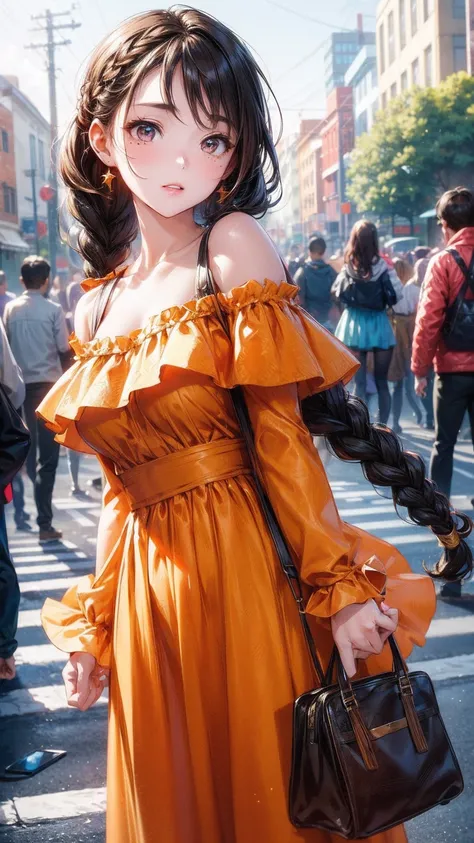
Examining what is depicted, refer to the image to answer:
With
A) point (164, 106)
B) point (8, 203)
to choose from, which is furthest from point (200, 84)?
point (8, 203)

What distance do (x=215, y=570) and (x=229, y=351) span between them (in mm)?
387

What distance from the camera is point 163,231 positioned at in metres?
1.89

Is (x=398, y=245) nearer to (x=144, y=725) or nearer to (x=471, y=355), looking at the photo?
(x=471, y=355)

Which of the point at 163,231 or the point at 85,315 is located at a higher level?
the point at 163,231

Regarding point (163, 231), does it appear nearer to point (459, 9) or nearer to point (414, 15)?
point (459, 9)

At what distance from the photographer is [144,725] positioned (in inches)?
66.2

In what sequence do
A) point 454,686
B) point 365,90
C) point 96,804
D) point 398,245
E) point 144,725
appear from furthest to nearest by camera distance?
1. point 365,90
2. point 398,245
3. point 454,686
4. point 96,804
5. point 144,725

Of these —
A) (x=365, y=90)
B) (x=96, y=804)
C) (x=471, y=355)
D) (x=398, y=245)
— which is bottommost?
(x=96, y=804)

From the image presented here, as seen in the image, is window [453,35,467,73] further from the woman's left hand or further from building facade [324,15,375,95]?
the woman's left hand

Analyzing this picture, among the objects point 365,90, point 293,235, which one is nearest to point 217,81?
point 293,235

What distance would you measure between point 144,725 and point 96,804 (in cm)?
165

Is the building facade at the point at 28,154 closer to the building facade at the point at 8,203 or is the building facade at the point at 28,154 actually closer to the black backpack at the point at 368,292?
the building facade at the point at 8,203

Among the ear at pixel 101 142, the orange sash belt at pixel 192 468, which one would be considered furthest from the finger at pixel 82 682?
the ear at pixel 101 142

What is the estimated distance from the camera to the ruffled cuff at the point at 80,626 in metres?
1.81
